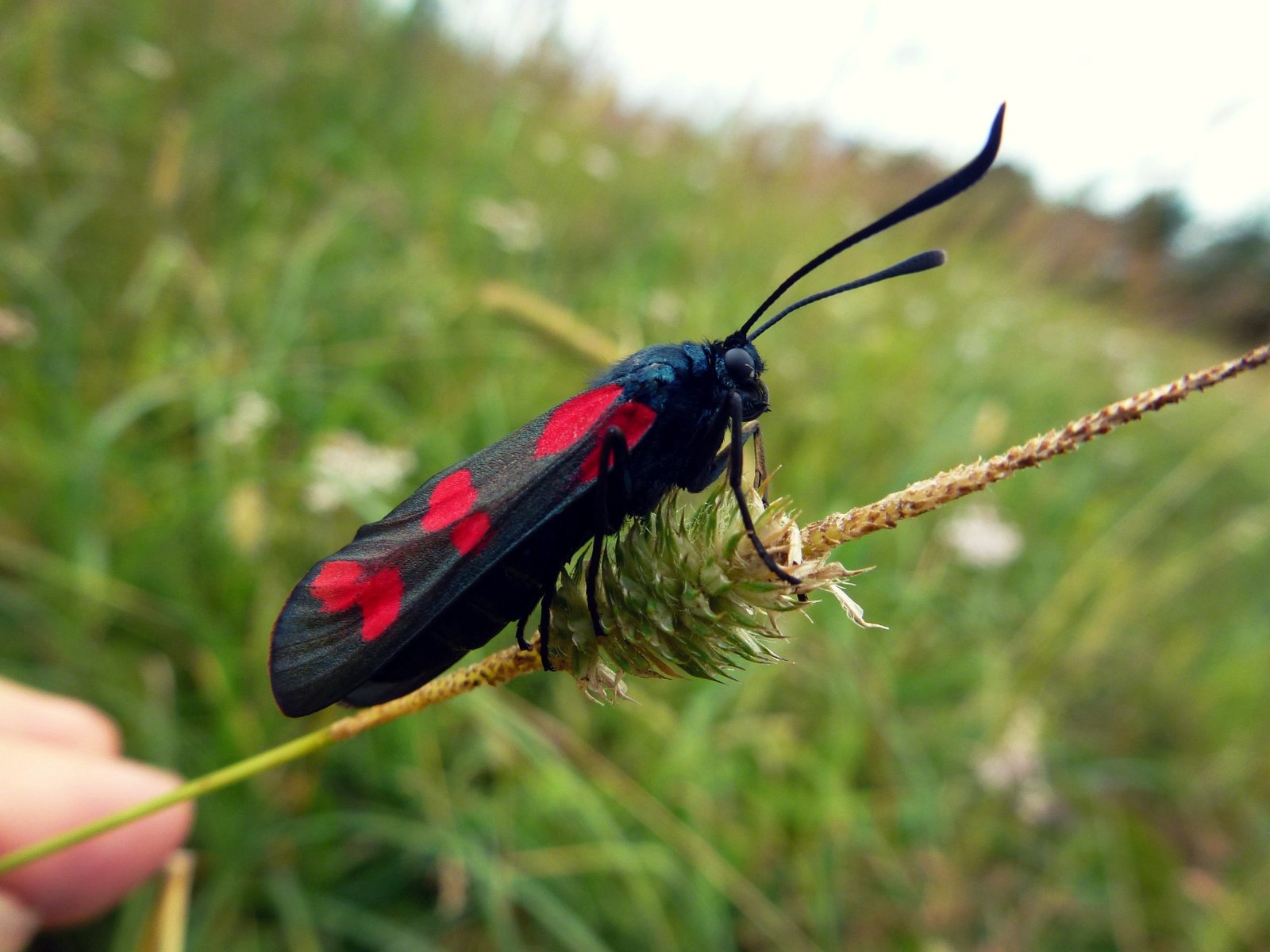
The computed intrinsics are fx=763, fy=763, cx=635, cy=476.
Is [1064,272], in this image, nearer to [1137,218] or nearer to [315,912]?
[1137,218]

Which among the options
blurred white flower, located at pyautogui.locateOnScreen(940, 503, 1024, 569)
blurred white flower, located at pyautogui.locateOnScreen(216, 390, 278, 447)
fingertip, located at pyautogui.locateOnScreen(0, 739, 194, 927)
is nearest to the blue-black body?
fingertip, located at pyautogui.locateOnScreen(0, 739, 194, 927)

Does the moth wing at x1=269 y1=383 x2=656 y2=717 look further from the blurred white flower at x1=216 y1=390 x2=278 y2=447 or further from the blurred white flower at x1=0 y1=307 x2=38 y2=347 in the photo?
the blurred white flower at x1=0 y1=307 x2=38 y2=347

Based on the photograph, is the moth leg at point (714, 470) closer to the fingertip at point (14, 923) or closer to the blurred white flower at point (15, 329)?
the fingertip at point (14, 923)

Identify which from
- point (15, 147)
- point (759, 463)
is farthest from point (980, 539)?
point (15, 147)

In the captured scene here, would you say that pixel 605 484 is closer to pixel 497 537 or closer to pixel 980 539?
pixel 497 537

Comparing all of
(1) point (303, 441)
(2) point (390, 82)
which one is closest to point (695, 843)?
(1) point (303, 441)

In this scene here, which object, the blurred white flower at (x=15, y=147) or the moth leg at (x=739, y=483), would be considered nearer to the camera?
the moth leg at (x=739, y=483)

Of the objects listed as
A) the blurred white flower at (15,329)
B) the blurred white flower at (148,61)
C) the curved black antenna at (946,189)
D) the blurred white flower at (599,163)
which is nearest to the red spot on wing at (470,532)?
the curved black antenna at (946,189)
